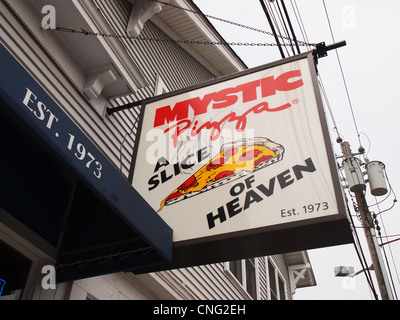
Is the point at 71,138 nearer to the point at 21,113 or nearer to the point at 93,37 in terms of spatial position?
the point at 21,113

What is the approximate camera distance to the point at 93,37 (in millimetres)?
4980

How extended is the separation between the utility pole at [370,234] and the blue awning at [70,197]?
8.42 metres

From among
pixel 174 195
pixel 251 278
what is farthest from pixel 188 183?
pixel 251 278

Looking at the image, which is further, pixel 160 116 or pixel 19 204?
pixel 160 116

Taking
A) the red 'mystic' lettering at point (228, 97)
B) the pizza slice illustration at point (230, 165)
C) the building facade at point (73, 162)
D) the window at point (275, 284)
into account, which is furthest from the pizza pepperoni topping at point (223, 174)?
the window at point (275, 284)

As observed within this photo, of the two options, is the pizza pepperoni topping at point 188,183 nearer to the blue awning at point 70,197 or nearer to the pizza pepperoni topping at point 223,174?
the pizza pepperoni topping at point 223,174

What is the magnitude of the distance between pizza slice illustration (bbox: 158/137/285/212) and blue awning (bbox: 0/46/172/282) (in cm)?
58

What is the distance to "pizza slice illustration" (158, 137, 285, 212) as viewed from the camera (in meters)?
3.86

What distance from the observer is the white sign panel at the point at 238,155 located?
3.51 meters

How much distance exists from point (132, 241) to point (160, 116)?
1.75 m

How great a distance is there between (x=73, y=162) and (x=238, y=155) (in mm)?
1789
